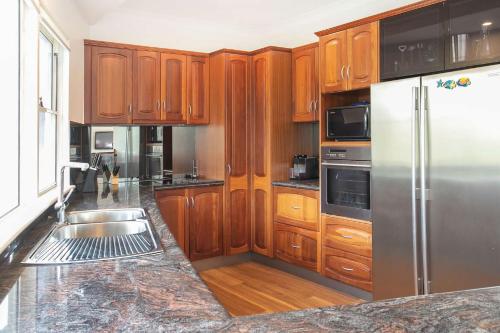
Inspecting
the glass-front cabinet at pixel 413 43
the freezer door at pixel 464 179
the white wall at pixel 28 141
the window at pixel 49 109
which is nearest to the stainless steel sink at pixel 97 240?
the white wall at pixel 28 141

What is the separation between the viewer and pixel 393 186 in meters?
3.03

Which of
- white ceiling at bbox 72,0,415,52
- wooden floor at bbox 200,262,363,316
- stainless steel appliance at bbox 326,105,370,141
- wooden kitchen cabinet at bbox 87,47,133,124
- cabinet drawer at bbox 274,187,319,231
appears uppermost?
white ceiling at bbox 72,0,415,52

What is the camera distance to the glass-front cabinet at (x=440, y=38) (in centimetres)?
258

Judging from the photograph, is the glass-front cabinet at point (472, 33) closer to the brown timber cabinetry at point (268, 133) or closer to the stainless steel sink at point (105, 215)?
the brown timber cabinetry at point (268, 133)

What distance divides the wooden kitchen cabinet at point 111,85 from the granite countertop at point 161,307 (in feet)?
8.90

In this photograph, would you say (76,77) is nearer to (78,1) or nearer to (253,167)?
(78,1)

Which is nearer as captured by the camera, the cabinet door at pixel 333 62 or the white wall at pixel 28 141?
the white wall at pixel 28 141

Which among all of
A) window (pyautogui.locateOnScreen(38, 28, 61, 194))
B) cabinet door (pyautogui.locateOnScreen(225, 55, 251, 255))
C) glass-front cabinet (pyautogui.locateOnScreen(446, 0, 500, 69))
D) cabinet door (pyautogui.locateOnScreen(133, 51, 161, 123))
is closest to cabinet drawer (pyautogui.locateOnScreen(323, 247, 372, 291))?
cabinet door (pyautogui.locateOnScreen(225, 55, 251, 255))

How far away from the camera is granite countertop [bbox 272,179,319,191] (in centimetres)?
381

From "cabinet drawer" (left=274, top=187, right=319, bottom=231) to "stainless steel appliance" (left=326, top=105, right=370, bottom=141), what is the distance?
0.58 metres

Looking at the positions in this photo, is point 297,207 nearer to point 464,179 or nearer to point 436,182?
point 436,182

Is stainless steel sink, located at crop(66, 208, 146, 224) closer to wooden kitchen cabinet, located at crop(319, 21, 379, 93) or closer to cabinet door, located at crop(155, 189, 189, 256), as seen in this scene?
cabinet door, located at crop(155, 189, 189, 256)

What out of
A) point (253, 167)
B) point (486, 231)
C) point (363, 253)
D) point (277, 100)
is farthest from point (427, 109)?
point (253, 167)

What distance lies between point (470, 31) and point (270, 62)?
6.46 ft
